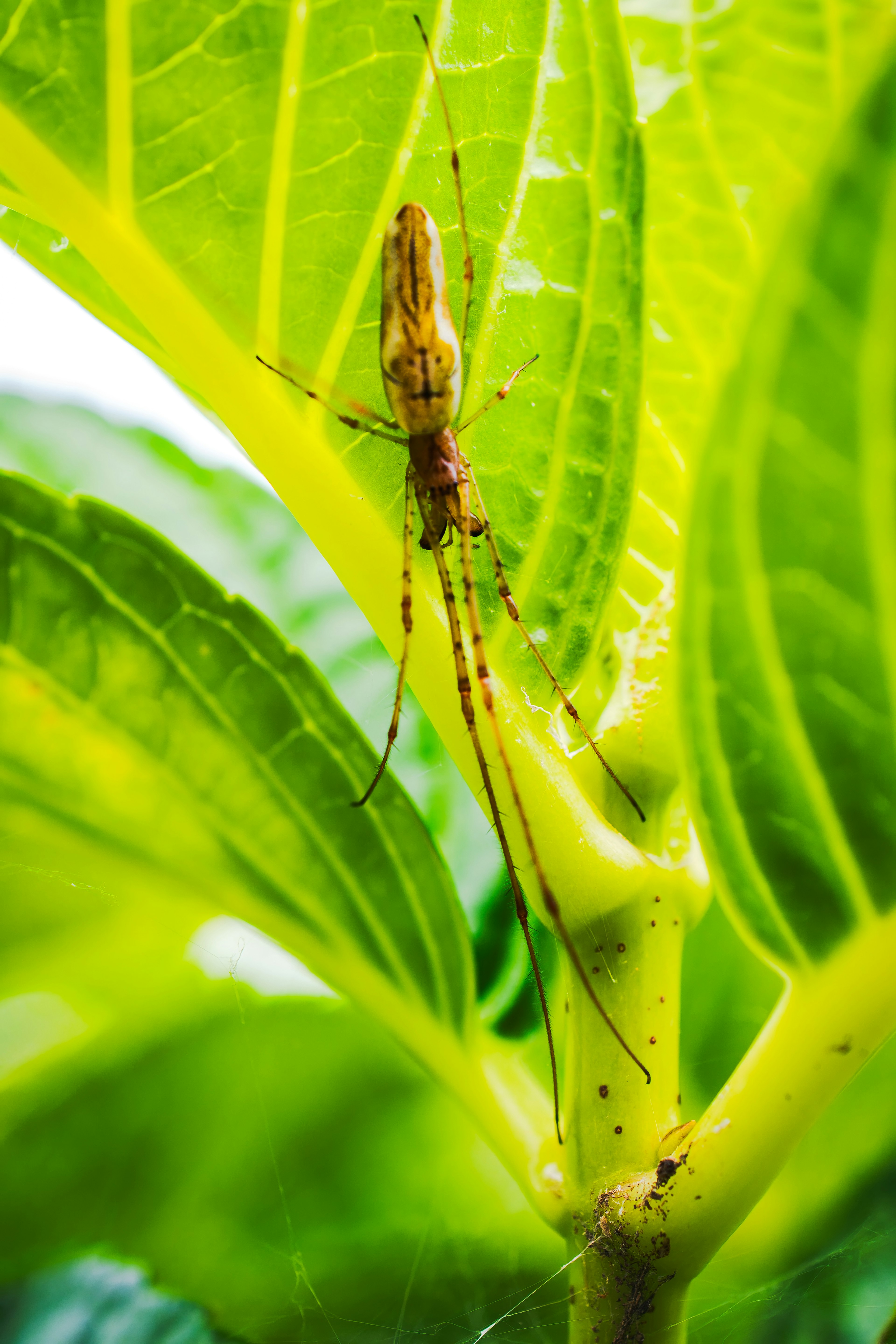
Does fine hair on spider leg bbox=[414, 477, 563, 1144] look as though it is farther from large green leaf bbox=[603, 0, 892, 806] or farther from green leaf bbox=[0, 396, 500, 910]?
green leaf bbox=[0, 396, 500, 910]

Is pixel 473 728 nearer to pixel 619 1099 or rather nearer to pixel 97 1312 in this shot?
pixel 619 1099

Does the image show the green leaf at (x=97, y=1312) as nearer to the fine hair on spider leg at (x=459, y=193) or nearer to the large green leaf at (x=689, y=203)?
the large green leaf at (x=689, y=203)

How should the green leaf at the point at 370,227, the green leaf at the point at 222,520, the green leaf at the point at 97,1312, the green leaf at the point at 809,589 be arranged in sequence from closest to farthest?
the green leaf at the point at 809,589, the green leaf at the point at 370,227, the green leaf at the point at 97,1312, the green leaf at the point at 222,520

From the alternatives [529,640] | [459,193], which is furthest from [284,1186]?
[459,193]

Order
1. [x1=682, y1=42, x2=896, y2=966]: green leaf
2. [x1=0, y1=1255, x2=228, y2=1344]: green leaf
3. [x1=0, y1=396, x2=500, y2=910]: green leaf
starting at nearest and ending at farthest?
[x1=682, y1=42, x2=896, y2=966]: green leaf, [x1=0, y1=1255, x2=228, y2=1344]: green leaf, [x1=0, y1=396, x2=500, y2=910]: green leaf

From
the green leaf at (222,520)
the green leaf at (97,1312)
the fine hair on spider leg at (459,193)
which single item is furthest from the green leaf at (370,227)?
the green leaf at (97,1312)

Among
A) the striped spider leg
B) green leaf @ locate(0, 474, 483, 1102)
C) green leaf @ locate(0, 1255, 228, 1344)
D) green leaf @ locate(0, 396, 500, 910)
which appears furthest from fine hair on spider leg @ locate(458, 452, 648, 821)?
green leaf @ locate(0, 1255, 228, 1344)

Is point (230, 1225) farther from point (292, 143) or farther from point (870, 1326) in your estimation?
point (292, 143)
